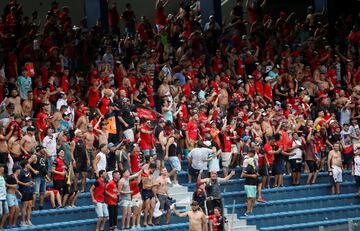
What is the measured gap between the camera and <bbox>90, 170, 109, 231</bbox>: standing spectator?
80.3 ft

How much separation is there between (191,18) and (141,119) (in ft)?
28.7

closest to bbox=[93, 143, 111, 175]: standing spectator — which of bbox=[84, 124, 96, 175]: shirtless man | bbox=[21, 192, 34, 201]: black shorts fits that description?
bbox=[84, 124, 96, 175]: shirtless man

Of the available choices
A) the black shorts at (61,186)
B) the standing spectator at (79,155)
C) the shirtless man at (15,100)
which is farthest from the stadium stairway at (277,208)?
the shirtless man at (15,100)

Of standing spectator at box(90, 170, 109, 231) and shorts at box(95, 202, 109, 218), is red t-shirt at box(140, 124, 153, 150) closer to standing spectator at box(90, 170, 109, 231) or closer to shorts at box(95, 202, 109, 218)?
standing spectator at box(90, 170, 109, 231)

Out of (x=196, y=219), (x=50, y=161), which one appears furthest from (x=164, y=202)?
(x=50, y=161)

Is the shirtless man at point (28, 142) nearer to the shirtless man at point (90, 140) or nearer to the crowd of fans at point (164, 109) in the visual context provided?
the crowd of fans at point (164, 109)

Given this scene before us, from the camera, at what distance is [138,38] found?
117ft

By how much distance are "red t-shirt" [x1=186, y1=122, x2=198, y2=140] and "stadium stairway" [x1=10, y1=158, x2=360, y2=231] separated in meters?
1.02

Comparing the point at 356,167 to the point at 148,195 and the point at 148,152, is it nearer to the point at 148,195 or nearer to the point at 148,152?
the point at 148,152

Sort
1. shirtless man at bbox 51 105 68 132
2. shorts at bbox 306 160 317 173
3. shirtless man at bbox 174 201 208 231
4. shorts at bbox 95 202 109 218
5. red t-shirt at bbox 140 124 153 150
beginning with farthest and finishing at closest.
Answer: shorts at bbox 306 160 317 173, red t-shirt at bbox 140 124 153 150, shirtless man at bbox 51 105 68 132, shirtless man at bbox 174 201 208 231, shorts at bbox 95 202 109 218

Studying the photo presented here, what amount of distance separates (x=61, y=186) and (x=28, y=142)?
51.6 inches

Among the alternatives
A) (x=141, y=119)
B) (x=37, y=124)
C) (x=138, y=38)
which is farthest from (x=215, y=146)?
(x=138, y=38)

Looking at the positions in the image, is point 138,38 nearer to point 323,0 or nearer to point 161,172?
point 323,0

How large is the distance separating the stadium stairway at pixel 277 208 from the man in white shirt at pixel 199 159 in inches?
24.8
